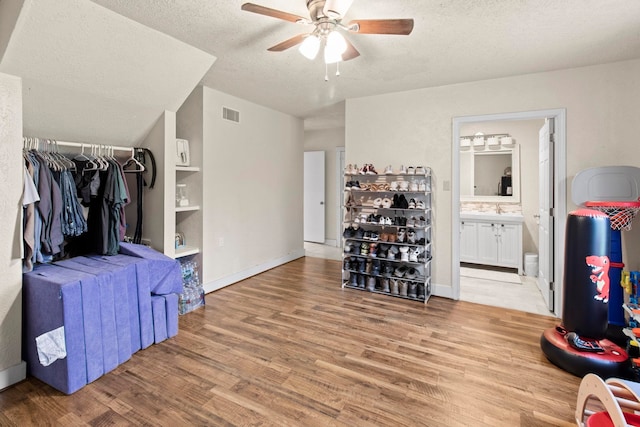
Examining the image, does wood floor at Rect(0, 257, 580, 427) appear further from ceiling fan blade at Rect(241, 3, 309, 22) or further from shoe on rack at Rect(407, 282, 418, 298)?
ceiling fan blade at Rect(241, 3, 309, 22)

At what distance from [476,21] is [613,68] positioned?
181 cm

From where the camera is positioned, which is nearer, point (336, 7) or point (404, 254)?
point (336, 7)

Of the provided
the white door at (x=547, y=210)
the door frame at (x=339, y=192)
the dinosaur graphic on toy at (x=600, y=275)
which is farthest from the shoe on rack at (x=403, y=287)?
the door frame at (x=339, y=192)

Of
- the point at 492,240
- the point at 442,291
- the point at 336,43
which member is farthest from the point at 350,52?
the point at 492,240

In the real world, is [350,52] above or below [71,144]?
above

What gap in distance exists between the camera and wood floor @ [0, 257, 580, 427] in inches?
72.6

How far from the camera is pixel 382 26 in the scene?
1.87m

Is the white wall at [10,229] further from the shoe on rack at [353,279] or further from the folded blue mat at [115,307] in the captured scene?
Result: the shoe on rack at [353,279]

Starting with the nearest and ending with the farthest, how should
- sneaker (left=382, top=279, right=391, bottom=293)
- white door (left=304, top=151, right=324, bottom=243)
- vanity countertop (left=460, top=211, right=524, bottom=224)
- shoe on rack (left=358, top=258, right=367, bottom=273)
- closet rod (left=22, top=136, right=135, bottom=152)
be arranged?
closet rod (left=22, top=136, right=135, bottom=152) → sneaker (left=382, top=279, right=391, bottom=293) → shoe on rack (left=358, top=258, right=367, bottom=273) → vanity countertop (left=460, top=211, right=524, bottom=224) → white door (left=304, top=151, right=324, bottom=243)

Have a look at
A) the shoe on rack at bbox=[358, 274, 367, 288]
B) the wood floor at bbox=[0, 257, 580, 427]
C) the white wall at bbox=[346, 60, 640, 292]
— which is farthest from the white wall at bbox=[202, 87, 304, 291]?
the shoe on rack at bbox=[358, 274, 367, 288]

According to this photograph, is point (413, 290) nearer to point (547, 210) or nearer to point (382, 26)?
point (547, 210)

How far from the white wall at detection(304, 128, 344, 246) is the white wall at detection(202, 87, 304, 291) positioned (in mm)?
1271

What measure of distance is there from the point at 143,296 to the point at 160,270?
26 centimetres

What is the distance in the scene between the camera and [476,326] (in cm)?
304
